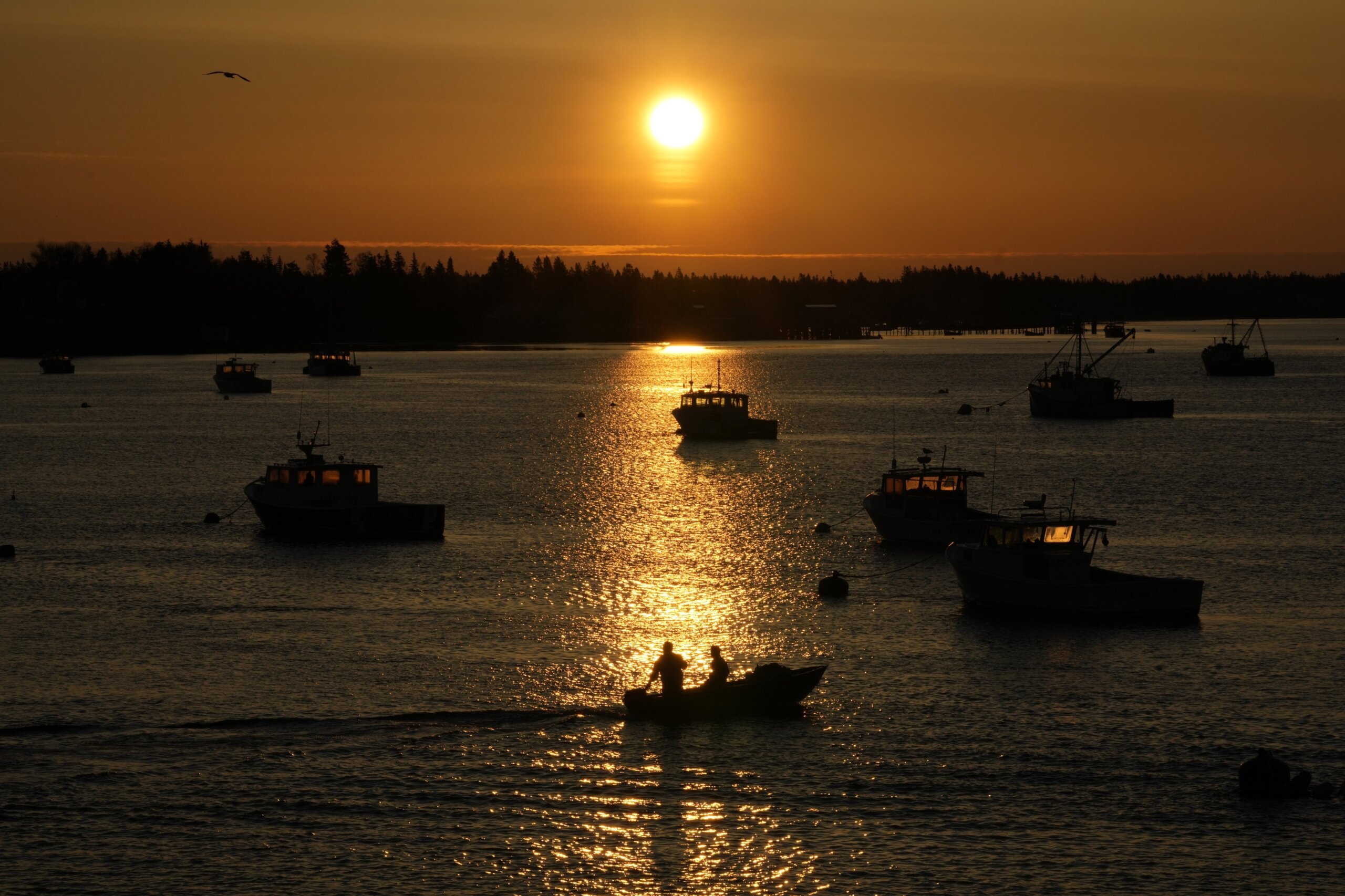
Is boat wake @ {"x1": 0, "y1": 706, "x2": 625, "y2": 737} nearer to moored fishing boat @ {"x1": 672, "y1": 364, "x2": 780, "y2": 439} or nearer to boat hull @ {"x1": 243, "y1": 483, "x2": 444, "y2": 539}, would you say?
boat hull @ {"x1": 243, "y1": 483, "x2": 444, "y2": 539}

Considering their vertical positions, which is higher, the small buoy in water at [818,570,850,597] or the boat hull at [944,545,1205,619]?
the boat hull at [944,545,1205,619]

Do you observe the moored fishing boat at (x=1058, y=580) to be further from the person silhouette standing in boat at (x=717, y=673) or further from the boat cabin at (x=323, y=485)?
the boat cabin at (x=323, y=485)

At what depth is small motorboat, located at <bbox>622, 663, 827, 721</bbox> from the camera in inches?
1935

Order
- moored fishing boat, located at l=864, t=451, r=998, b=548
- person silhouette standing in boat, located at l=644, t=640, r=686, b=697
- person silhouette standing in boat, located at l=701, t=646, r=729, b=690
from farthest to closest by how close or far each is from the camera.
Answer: moored fishing boat, located at l=864, t=451, r=998, b=548, person silhouette standing in boat, located at l=701, t=646, r=729, b=690, person silhouette standing in boat, located at l=644, t=640, r=686, b=697

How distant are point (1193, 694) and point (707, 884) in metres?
24.6

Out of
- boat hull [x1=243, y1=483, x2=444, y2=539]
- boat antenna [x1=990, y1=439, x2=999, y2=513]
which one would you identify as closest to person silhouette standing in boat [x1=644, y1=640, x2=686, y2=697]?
boat hull [x1=243, y1=483, x2=444, y2=539]

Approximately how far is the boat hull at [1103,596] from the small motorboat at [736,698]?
18981 millimetres

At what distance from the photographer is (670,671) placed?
49.0 metres

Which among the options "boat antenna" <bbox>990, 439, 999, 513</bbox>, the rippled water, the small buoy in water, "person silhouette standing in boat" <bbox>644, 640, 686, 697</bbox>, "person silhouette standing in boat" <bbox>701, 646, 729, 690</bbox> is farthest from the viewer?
"boat antenna" <bbox>990, 439, 999, 513</bbox>

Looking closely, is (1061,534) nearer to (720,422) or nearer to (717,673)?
(717,673)

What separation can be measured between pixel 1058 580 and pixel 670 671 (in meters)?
23.8

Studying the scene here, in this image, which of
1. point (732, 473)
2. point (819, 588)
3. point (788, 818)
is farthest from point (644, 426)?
point (788, 818)

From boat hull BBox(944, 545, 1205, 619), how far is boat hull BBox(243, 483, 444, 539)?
37.2 meters

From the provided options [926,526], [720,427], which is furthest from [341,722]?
[720,427]
